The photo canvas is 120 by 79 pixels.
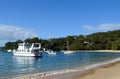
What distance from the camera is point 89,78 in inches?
1385

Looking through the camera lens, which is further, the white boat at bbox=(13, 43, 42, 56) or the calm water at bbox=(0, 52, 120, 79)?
the white boat at bbox=(13, 43, 42, 56)

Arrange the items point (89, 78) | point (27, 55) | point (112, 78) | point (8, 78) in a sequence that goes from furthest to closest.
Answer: point (27, 55) → point (8, 78) → point (89, 78) → point (112, 78)

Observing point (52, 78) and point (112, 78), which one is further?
point (52, 78)

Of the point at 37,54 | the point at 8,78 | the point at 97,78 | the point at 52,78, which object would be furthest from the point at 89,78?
the point at 37,54

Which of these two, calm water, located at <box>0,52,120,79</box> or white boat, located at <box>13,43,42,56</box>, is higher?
white boat, located at <box>13,43,42,56</box>

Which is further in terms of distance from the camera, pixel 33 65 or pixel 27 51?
pixel 27 51

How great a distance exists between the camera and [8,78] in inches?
1550

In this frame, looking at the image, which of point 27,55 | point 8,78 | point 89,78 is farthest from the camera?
point 27,55

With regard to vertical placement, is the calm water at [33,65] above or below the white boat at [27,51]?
below

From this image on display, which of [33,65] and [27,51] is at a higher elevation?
[27,51]

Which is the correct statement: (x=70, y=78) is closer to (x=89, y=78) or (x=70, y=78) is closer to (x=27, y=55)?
(x=89, y=78)

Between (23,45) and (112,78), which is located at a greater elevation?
(23,45)

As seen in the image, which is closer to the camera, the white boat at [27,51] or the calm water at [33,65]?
the calm water at [33,65]

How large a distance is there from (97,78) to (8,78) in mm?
11911
